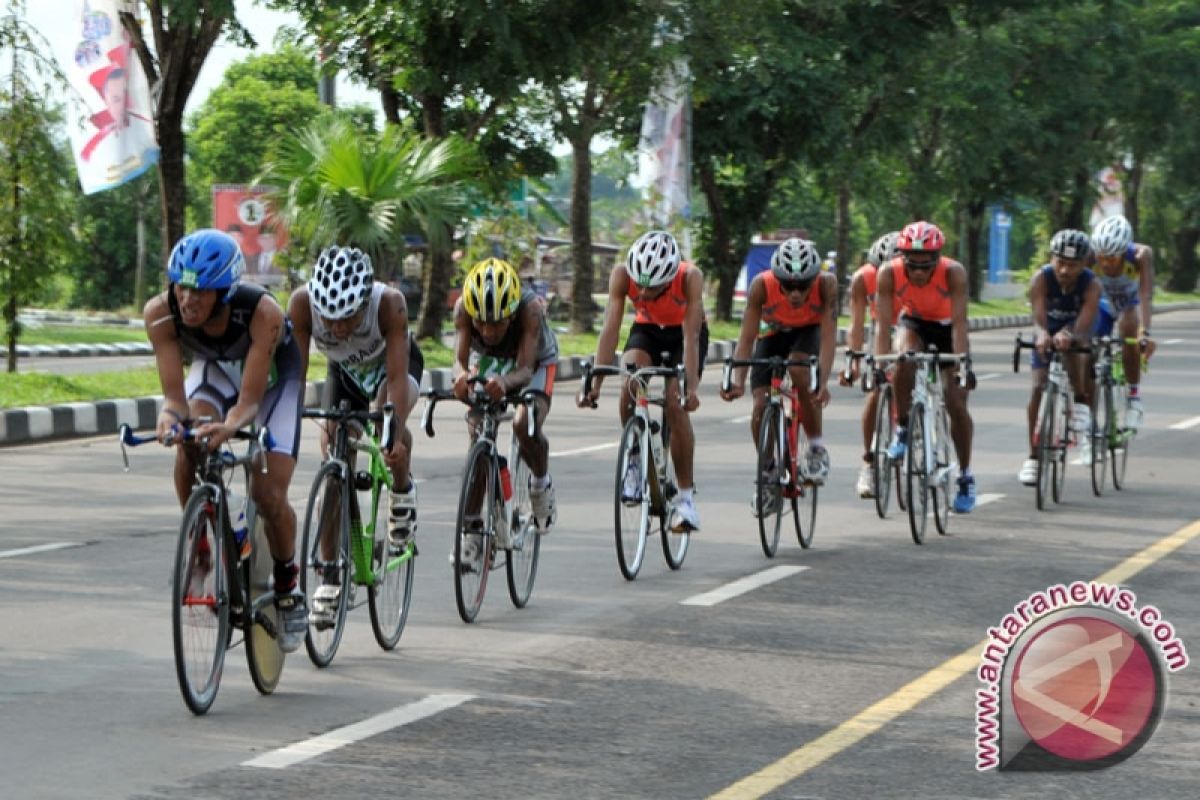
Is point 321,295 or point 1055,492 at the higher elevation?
point 321,295

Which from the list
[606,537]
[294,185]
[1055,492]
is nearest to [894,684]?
[606,537]

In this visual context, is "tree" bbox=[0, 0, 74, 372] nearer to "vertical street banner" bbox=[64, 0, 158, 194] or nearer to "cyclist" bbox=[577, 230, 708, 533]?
"vertical street banner" bbox=[64, 0, 158, 194]

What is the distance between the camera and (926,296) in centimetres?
1359

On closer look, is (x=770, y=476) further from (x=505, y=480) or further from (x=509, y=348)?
(x=505, y=480)

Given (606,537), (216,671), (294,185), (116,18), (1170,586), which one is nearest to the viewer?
(216,671)

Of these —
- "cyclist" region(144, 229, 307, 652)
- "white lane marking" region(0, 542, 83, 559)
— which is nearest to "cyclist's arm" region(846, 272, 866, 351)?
"white lane marking" region(0, 542, 83, 559)

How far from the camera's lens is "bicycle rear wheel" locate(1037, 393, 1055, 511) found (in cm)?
1485

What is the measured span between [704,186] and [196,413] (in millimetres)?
35732

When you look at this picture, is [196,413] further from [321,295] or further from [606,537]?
[606,537]

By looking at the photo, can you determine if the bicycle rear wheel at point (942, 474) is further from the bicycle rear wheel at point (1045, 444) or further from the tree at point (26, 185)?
the tree at point (26, 185)

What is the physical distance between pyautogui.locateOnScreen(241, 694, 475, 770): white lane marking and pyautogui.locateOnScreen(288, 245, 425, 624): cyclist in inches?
33.5

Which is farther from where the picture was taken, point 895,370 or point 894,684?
point 895,370

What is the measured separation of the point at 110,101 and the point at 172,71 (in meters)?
1.51

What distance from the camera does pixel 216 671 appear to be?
7.91 meters
